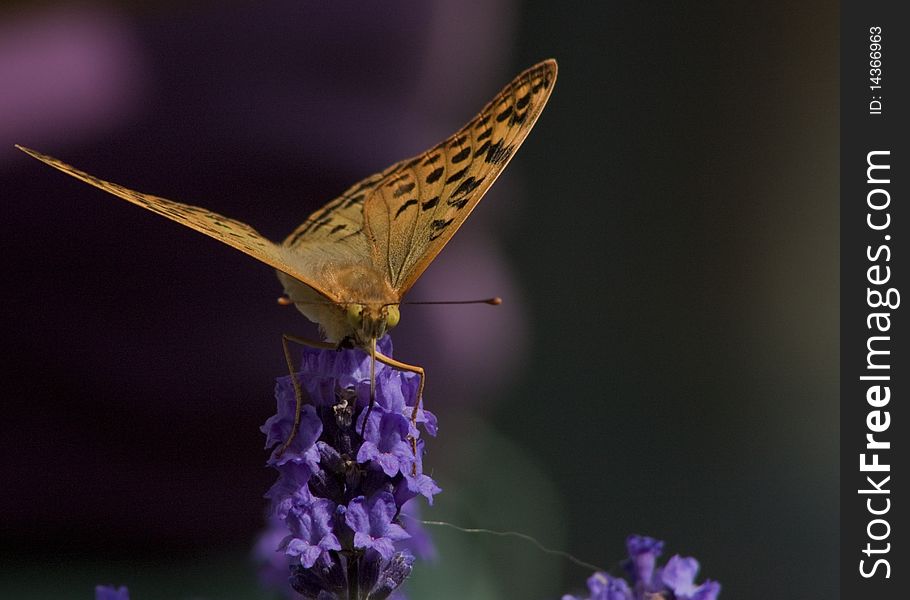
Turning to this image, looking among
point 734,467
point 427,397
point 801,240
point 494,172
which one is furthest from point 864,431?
point 801,240

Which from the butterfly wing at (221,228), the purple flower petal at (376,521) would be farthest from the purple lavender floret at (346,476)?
the butterfly wing at (221,228)

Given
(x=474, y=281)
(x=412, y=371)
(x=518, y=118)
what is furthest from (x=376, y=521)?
(x=474, y=281)

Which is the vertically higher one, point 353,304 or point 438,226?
point 438,226

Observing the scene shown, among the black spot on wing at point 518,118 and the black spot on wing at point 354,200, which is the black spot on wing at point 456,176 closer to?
the black spot on wing at point 518,118

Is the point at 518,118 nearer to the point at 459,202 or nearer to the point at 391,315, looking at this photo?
the point at 459,202

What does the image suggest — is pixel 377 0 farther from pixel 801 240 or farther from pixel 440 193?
pixel 440 193

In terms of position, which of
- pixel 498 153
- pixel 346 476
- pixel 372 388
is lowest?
pixel 346 476

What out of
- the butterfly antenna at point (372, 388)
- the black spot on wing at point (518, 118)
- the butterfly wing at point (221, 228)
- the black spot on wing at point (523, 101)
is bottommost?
the butterfly antenna at point (372, 388)
